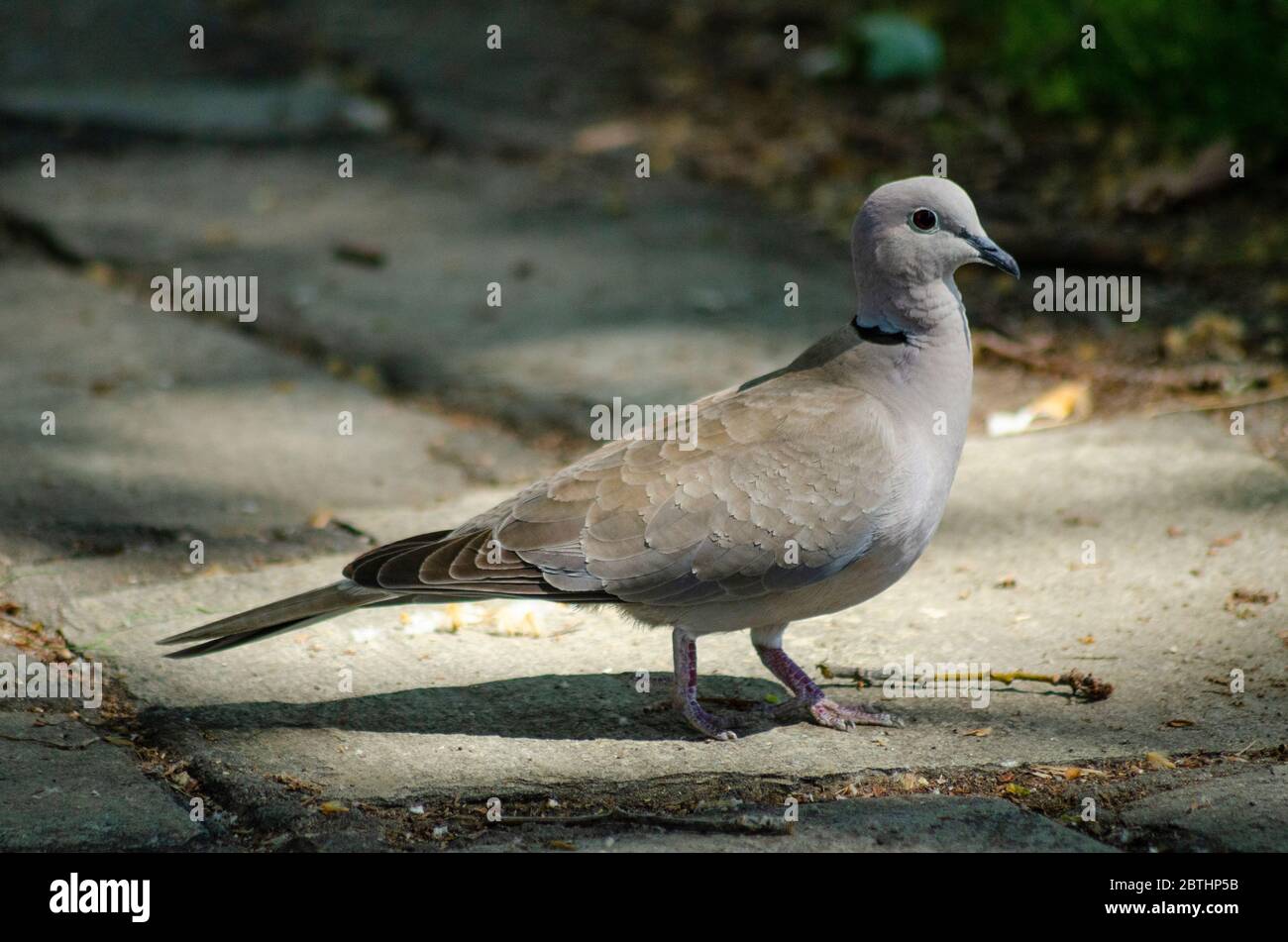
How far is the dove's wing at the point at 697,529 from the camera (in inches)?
133

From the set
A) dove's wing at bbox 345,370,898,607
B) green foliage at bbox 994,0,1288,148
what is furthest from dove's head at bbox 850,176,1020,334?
green foliage at bbox 994,0,1288,148

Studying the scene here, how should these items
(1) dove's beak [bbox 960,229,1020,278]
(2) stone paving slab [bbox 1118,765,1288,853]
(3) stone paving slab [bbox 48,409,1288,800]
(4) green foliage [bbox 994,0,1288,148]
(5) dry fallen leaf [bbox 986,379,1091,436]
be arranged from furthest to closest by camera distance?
(4) green foliage [bbox 994,0,1288,148]
(5) dry fallen leaf [bbox 986,379,1091,436]
(1) dove's beak [bbox 960,229,1020,278]
(3) stone paving slab [bbox 48,409,1288,800]
(2) stone paving slab [bbox 1118,765,1288,853]

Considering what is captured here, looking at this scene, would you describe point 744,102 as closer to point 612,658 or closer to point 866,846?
point 612,658

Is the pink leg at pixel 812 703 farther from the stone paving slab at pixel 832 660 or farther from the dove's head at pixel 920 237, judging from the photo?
the dove's head at pixel 920 237

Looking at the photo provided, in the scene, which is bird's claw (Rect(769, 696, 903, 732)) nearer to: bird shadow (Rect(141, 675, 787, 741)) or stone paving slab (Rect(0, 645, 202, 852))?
bird shadow (Rect(141, 675, 787, 741))

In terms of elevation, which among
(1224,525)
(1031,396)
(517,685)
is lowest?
(517,685)

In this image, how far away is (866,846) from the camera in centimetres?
294

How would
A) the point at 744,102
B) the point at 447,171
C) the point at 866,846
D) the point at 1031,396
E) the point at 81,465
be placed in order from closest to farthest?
the point at 866,846 → the point at 81,465 → the point at 1031,396 → the point at 447,171 → the point at 744,102

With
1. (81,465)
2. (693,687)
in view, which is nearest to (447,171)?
Answer: (81,465)

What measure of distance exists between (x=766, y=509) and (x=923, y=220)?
801 mm

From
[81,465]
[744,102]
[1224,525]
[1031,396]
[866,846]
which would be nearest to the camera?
[866,846]

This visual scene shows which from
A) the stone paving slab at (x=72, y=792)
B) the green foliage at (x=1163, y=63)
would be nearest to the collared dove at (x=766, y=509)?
the stone paving slab at (x=72, y=792)

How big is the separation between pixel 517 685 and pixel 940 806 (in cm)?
112

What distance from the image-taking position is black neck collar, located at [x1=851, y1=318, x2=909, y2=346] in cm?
365
